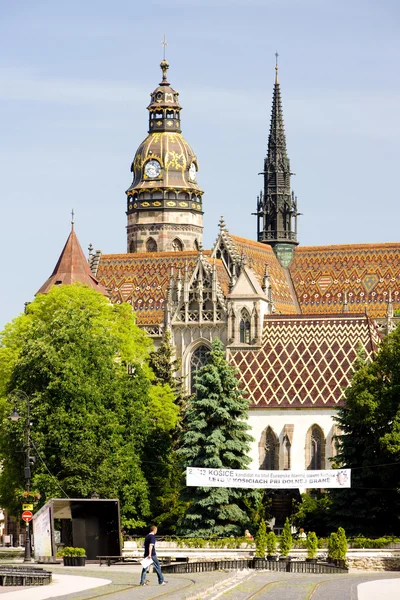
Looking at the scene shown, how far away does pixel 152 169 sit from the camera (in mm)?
160375

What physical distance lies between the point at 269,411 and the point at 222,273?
85.7ft

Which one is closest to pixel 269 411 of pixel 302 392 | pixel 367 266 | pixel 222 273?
pixel 302 392

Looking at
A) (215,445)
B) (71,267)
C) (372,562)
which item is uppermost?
(71,267)

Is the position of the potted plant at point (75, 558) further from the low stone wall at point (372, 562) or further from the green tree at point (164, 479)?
the green tree at point (164, 479)

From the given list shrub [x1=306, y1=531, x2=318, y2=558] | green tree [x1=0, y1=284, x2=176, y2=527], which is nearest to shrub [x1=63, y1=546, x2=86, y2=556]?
shrub [x1=306, y1=531, x2=318, y2=558]

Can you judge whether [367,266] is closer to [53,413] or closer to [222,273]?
[222,273]

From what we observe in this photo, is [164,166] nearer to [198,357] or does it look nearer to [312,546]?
[198,357]

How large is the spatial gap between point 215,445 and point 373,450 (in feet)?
27.8

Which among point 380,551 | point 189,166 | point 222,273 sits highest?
point 189,166

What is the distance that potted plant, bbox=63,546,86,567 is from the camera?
62312 millimetres

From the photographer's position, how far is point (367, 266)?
14025 centimetres

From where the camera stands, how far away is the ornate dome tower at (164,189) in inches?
6211

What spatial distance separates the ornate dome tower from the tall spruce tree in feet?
235

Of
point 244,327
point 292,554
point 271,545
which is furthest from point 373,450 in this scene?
point 244,327
